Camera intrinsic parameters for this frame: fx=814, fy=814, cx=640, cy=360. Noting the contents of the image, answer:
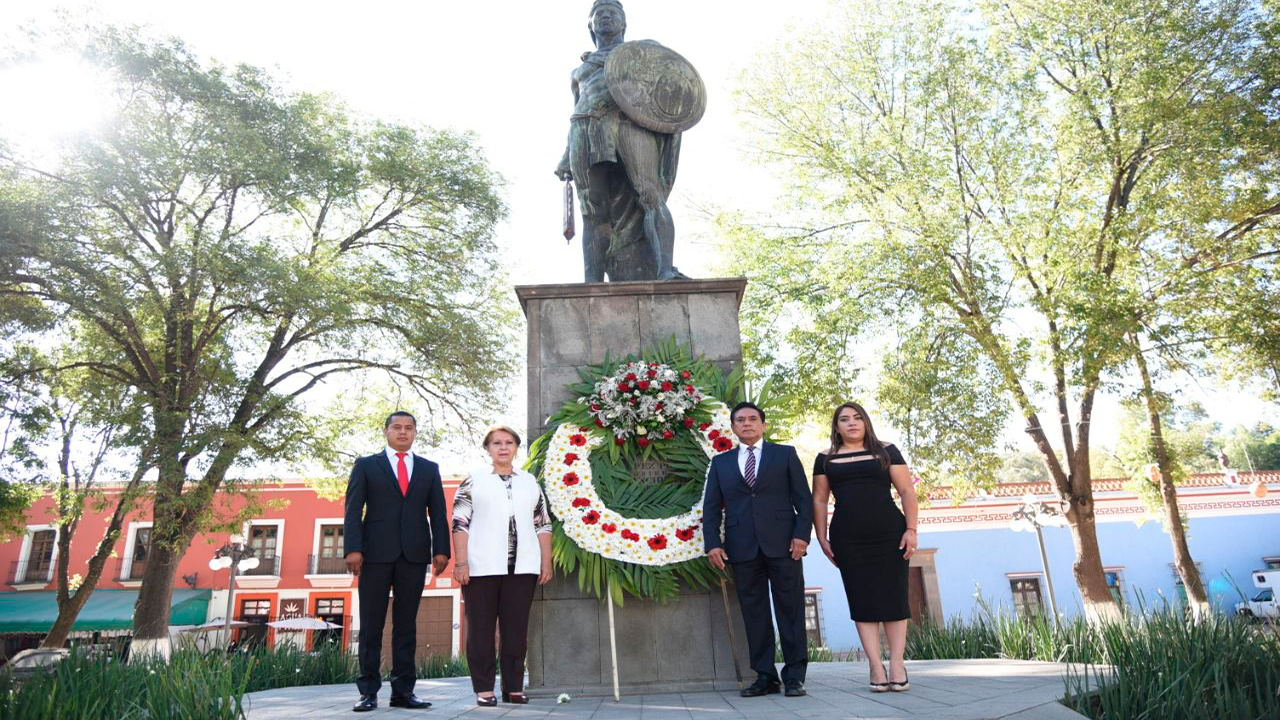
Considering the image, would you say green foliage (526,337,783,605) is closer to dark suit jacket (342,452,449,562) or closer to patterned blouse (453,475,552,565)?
patterned blouse (453,475,552,565)

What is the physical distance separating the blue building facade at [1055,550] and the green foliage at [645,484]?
54.9ft

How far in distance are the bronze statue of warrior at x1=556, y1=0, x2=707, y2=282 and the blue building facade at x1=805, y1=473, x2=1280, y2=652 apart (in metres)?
16.3

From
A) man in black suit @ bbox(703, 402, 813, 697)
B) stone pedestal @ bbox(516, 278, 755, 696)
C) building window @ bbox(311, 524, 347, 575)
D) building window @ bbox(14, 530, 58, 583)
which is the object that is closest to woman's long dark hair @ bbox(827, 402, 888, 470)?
man in black suit @ bbox(703, 402, 813, 697)

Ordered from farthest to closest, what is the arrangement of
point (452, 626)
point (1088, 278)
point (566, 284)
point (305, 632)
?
point (452, 626) → point (305, 632) → point (1088, 278) → point (566, 284)

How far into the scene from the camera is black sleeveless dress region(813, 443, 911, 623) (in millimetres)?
4227

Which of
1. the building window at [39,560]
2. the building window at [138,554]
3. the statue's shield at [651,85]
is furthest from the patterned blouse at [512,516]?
the building window at [39,560]

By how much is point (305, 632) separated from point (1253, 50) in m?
22.9

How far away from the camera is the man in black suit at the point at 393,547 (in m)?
4.15

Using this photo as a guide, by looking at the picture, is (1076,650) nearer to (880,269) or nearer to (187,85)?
(880,269)

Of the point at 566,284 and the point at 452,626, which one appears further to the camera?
the point at 452,626

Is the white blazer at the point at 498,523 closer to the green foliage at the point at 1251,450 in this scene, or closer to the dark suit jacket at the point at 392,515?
the dark suit jacket at the point at 392,515

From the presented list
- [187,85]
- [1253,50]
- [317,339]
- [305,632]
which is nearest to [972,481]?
[1253,50]

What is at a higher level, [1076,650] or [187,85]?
[187,85]

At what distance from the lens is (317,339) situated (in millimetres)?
15031
